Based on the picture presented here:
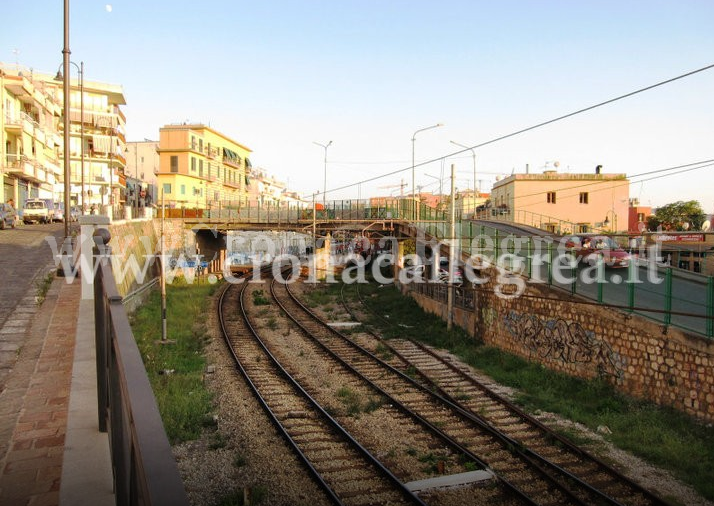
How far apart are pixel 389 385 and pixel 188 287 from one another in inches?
904

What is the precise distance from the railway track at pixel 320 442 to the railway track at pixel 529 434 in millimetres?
2828

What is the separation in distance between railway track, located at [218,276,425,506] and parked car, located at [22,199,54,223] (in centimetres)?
2704

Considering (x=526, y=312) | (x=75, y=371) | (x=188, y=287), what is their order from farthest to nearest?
1. (x=188, y=287)
2. (x=526, y=312)
3. (x=75, y=371)

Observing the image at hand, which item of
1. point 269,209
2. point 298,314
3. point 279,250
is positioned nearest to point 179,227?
point 269,209

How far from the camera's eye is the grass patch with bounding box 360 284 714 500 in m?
10.00

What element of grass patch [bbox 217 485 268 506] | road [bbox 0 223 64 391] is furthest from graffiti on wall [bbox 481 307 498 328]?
road [bbox 0 223 64 391]

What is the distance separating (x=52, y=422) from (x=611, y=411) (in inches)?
462

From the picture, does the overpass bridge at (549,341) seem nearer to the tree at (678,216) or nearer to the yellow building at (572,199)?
the yellow building at (572,199)

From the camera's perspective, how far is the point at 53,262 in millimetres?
17281

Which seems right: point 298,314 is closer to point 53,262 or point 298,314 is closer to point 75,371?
point 53,262

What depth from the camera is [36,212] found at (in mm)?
38281

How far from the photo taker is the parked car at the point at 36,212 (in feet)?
124

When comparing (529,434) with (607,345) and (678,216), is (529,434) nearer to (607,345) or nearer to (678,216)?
(607,345)

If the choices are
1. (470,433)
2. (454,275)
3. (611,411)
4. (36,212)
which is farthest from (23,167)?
(611,411)
